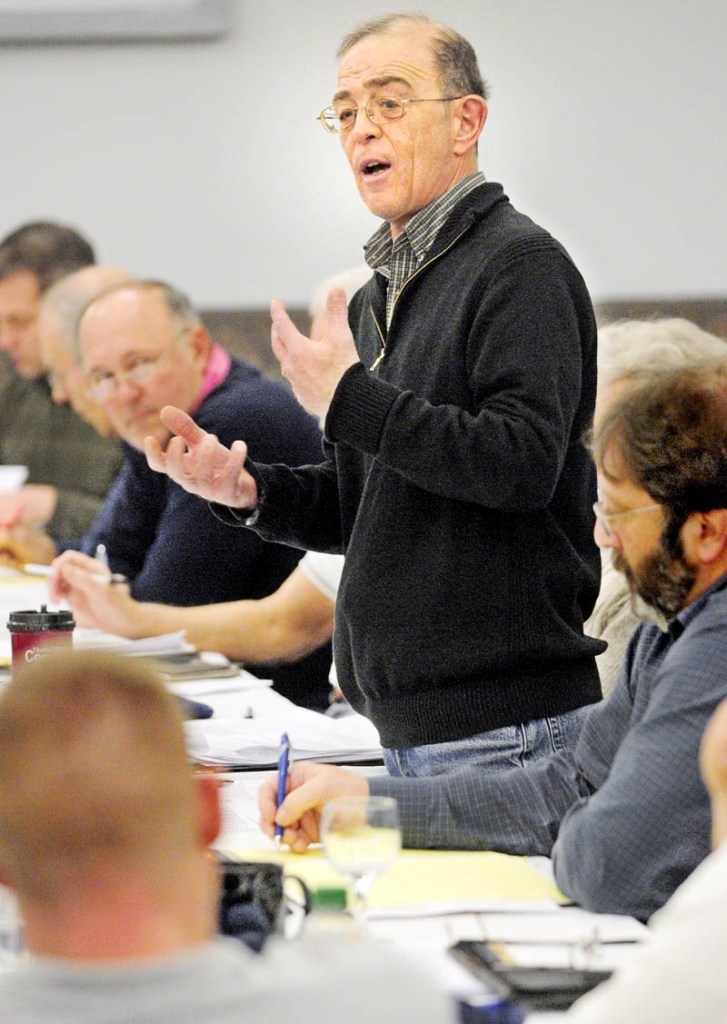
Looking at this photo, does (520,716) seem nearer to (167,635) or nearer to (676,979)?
(676,979)

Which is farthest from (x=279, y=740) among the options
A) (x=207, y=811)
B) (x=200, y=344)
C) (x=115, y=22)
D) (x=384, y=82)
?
(x=115, y=22)

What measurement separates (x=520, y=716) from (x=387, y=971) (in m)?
1.02

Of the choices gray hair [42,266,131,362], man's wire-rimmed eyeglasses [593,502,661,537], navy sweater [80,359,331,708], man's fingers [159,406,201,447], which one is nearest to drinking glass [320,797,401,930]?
man's wire-rimmed eyeglasses [593,502,661,537]

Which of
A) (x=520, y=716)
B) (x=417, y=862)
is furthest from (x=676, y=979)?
(x=520, y=716)

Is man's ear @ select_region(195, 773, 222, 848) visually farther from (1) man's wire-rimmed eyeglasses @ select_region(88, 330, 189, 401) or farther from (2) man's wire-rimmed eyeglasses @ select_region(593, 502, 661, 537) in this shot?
(1) man's wire-rimmed eyeglasses @ select_region(88, 330, 189, 401)

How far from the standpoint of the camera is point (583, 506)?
1.87 meters

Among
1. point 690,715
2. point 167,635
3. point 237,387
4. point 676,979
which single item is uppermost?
point 676,979

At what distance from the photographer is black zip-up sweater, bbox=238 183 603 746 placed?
169cm

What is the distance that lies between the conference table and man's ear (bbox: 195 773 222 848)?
0.09 feet

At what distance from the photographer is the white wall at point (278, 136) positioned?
203 inches

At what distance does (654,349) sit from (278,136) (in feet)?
12.2

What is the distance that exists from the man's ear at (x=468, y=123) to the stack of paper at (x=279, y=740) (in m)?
0.85

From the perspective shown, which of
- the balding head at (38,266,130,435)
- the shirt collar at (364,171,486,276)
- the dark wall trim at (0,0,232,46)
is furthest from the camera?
the dark wall trim at (0,0,232,46)

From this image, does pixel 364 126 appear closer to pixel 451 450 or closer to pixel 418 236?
pixel 418 236
